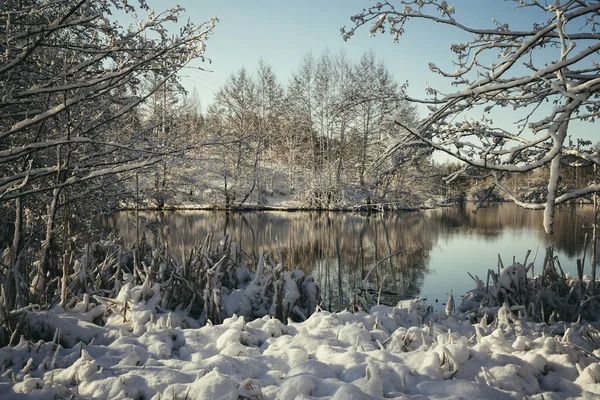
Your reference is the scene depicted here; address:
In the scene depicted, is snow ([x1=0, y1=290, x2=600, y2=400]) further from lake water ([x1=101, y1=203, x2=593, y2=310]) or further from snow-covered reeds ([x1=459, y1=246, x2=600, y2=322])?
lake water ([x1=101, y1=203, x2=593, y2=310])

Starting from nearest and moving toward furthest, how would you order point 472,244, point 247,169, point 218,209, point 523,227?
1. point 472,244
2. point 523,227
3. point 218,209
4. point 247,169

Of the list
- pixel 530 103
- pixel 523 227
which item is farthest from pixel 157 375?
pixel 523 227

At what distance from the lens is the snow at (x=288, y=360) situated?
2295 millimetres

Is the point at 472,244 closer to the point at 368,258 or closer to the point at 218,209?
the point at 368,258

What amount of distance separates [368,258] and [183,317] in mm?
7837

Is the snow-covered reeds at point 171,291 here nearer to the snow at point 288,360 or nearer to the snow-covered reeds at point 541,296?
the snow at point 288,360

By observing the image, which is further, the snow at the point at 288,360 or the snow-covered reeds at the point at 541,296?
the snow-covered reeds at the point at 541,296

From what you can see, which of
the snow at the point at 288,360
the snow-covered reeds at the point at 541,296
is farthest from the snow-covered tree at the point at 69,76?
the snow-covered reeds at the point at 541,296

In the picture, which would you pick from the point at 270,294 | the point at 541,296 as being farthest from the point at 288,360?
the point at 541,296

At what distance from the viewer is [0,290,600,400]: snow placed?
7.53 feet

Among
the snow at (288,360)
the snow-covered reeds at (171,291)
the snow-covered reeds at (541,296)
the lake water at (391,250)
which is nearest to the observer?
the snow at (288,360)

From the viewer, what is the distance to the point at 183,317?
3.87 meters

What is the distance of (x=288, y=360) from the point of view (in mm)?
2742

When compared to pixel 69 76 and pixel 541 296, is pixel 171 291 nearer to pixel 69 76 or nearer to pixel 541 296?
pixel 69 76
